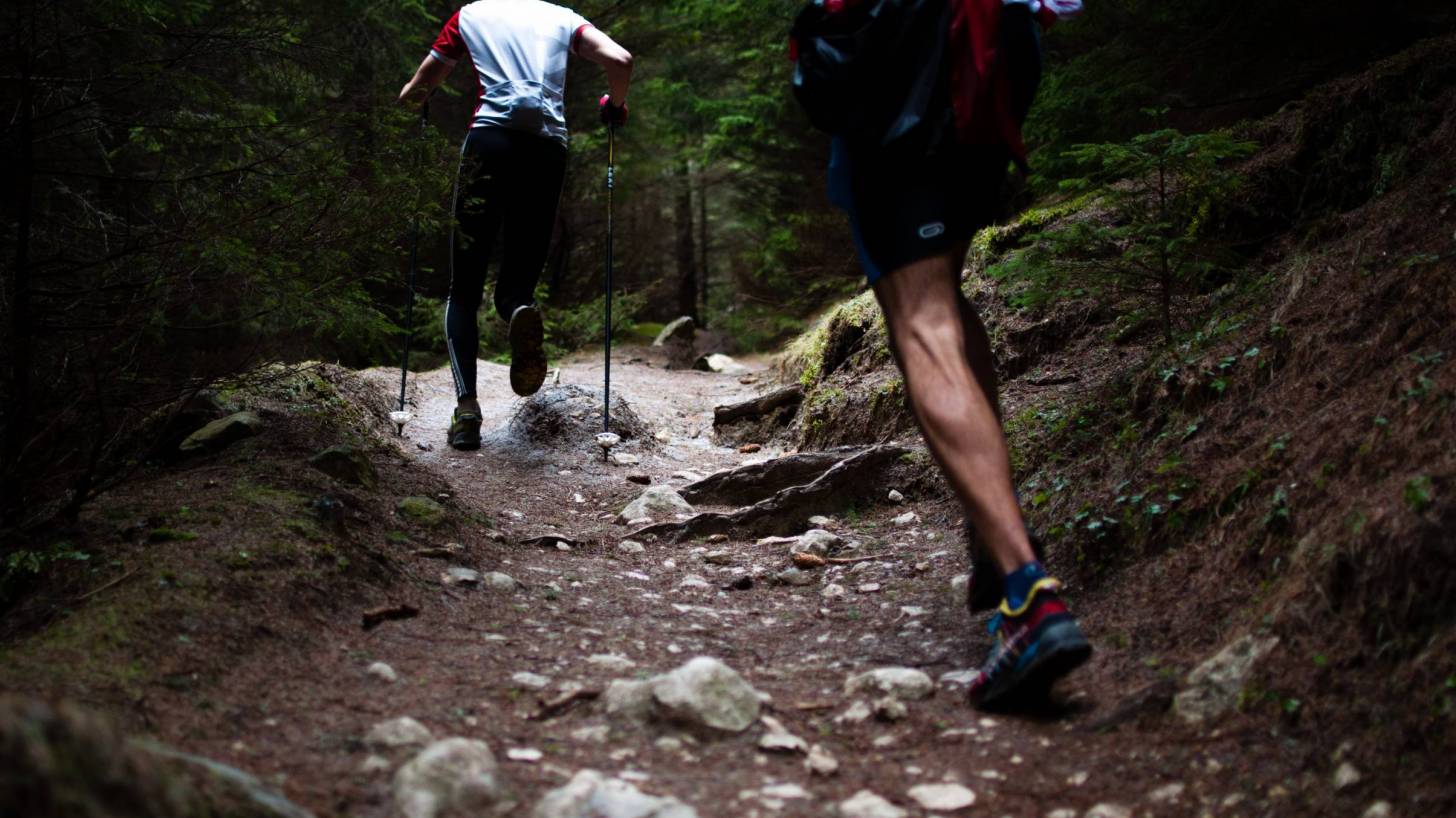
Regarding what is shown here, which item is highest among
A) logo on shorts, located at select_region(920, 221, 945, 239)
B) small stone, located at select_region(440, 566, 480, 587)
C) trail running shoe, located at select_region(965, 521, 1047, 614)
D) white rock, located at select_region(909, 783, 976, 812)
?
logo on shorts, located at select_region(920, 221, 945, 239)

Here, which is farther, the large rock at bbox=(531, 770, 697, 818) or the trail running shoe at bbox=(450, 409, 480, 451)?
the trail running shoe at bbox=(450, 409, 480, 451)

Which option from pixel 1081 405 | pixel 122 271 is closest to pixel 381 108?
pixel 122 271

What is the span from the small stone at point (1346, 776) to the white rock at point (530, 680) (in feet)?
5.25

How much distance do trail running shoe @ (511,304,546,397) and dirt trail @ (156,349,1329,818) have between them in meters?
1.61

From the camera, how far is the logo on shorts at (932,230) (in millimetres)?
2312

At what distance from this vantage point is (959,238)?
240cm

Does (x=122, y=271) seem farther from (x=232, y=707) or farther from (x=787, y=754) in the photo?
(x=787, y=754)

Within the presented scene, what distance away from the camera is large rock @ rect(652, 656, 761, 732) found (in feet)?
6.56

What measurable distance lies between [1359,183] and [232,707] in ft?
14.0

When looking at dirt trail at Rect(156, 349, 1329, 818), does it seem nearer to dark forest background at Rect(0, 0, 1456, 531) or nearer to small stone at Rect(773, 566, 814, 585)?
small stone at Rect(773, 566, 814, 585)

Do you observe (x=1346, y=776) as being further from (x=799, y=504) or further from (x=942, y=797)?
(x=799, y=504)

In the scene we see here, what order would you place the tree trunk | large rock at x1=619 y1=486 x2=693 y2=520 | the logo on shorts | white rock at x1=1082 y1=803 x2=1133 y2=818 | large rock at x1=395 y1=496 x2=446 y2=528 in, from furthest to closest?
1. the tree trunk
2. large rock at x1=619 y1=486 x2=693 y2=520
3. large rock at x1=395 y1=496 x2=446 y2=528
4. the logo on shorts
5. white rock at x1=1082 y1=803 x2=1133 y2=818

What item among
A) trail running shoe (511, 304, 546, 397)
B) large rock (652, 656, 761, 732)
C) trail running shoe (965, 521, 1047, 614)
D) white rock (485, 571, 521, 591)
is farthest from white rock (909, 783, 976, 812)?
trail running shoe (511, 304, 546, 397)

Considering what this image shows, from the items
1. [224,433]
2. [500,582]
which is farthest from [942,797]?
[224,433]
